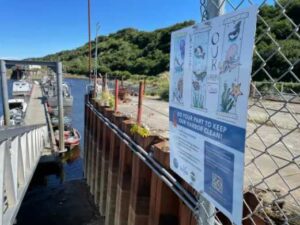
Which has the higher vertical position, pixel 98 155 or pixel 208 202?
pixel 208 202

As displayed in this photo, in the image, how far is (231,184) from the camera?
1.64 metres

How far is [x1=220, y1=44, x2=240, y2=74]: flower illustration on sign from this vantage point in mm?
1526

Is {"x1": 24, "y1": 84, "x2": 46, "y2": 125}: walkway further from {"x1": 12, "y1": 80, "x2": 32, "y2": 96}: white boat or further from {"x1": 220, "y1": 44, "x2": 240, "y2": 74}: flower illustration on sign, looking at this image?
{"x1": 220, "y1": 44, "x2": 240, "y2": 74}: flower illustration on sign

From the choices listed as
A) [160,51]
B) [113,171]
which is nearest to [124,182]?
[113,171]

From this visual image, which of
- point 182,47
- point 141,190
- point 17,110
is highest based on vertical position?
point 182,47

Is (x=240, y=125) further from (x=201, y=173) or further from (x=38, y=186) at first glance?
(x=38, y=186)

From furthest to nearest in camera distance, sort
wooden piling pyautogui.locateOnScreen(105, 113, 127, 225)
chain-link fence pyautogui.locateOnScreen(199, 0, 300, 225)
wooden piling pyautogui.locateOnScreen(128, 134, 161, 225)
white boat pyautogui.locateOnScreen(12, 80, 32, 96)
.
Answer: white boat pyautogui.locateOnScreen(12, 80, 32, 96), wooden piling pyautogui.locateOnScreen(105, 113, 127, 225), wooden piling pyautogui.locateOnScreen(128, 134, 161, 225), chain-link fence pyautogui.locateOnScreen(199, 0, 300, 225)

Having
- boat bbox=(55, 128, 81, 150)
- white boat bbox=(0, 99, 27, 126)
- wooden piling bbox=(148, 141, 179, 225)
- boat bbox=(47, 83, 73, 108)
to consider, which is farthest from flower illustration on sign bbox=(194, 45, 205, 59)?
boat bbox=(47, 83, 73, 108)

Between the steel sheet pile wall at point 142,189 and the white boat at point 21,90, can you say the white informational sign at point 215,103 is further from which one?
the white boat at point 21,90

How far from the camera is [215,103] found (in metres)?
1.70

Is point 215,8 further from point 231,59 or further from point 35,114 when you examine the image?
point 35,114

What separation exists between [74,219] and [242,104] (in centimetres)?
1070

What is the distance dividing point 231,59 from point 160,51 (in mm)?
35138

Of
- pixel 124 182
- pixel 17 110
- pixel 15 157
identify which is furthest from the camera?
pixel 17 110
